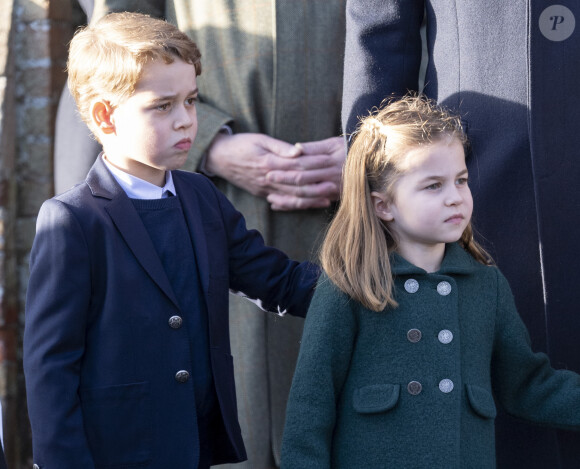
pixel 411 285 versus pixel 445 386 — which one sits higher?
pixel 411 285

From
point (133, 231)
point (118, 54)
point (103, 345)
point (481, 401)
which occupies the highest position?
point (118, 54)

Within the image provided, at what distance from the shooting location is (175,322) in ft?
6.64

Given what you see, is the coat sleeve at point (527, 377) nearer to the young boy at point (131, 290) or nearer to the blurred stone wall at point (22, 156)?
the young boy at point (131, 290)

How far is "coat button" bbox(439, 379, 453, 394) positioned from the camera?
1974 mm

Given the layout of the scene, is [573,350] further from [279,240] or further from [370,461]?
[279,240]

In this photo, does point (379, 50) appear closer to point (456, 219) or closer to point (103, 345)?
point (456, 219)

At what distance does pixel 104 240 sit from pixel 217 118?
74 centimetres

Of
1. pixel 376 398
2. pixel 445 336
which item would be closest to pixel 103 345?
pixel 376 398

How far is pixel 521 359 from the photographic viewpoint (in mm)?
2109

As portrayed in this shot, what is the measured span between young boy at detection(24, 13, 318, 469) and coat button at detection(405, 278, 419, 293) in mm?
422

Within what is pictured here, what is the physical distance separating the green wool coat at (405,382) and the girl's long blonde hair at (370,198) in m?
0.04

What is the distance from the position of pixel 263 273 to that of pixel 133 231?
1.23 ft

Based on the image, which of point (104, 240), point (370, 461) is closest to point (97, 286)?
point (104, 240)

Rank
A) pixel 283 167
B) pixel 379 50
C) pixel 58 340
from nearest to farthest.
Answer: pixel 58 340 < pixel 379 50 < pixel 283 167
